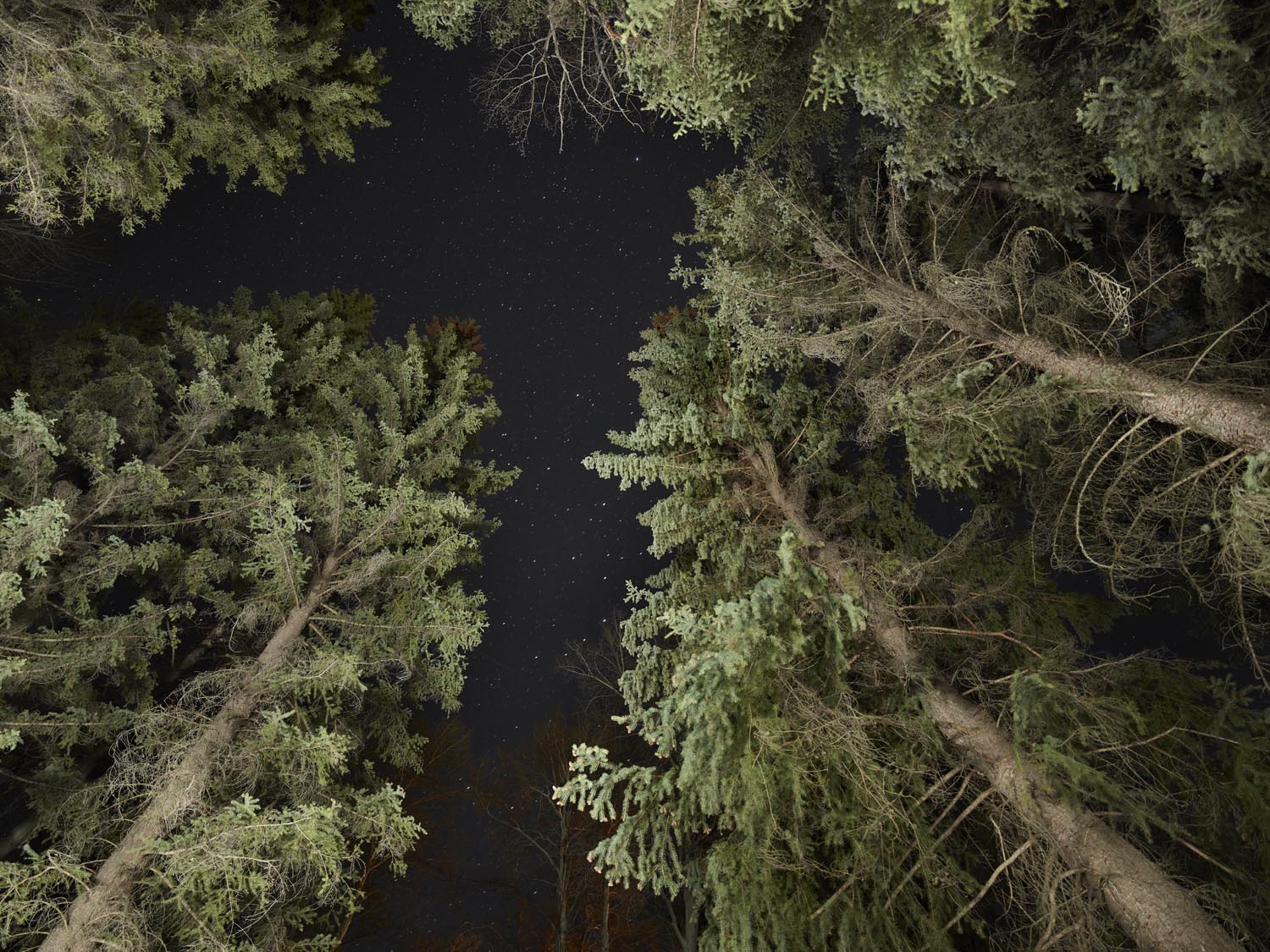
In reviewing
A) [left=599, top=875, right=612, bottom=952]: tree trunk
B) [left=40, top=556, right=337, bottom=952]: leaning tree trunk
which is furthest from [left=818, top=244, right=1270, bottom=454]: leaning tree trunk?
[left=599, top=875, right=612, bottom=952]: tree trunk

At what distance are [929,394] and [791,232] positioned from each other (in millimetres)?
3609

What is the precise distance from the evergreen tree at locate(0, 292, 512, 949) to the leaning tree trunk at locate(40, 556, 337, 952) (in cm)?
2

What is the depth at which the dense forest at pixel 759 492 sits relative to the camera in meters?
4.75

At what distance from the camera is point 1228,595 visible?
736 centimetres

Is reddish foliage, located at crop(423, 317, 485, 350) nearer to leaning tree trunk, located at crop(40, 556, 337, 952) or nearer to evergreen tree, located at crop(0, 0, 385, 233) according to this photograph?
evergreen tree, located at crop(0, 0, 385, 233)

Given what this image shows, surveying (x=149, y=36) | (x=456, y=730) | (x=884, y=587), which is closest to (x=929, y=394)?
(x=884, y=587)

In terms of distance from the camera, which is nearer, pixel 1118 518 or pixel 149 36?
pixel 149 36

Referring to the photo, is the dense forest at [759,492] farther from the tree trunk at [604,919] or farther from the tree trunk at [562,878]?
the tree trunk at [604,919]

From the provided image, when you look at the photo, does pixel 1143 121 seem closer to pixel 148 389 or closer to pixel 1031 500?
pixel 1031 500

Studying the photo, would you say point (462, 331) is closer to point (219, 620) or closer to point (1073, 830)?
point (219, 620)

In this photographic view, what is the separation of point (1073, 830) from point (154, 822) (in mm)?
7511

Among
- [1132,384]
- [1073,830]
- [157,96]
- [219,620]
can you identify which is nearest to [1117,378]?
[1132,384]

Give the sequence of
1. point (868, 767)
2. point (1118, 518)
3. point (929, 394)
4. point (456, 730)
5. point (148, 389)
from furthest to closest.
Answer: point (456, 730) → point (148, 389) → point (1118, 518) → point (929, 394) → point (868, 767)

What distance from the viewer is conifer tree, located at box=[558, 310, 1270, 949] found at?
4273 mm
